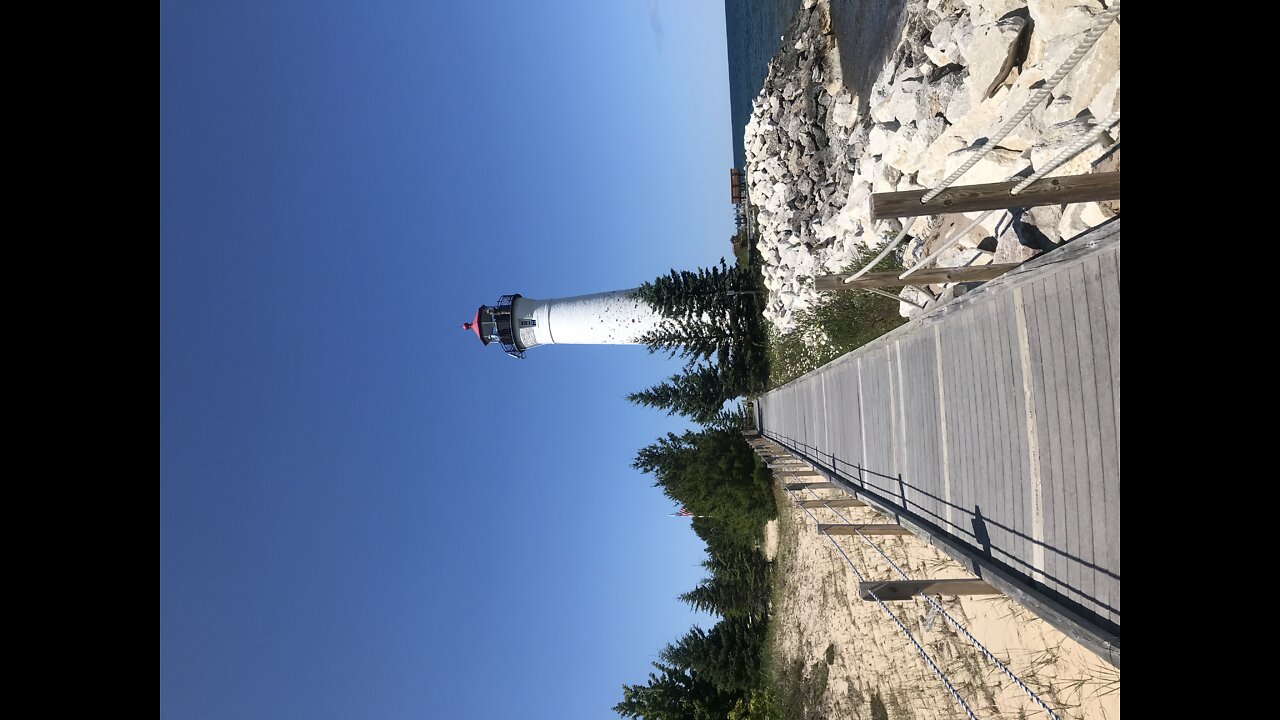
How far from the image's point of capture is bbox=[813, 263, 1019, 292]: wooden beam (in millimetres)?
7137

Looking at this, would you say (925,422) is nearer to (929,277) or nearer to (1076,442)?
(929,277)

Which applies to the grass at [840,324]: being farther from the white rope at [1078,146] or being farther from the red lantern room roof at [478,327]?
the red lantern room roof at [478,327]

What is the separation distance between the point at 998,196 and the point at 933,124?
3901 millimetres

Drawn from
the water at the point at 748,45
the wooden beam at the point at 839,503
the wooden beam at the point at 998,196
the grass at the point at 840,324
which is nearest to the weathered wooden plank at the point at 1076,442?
the wooden beam at the point at 998,196

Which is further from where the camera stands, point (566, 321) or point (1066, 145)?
point (566, 321)

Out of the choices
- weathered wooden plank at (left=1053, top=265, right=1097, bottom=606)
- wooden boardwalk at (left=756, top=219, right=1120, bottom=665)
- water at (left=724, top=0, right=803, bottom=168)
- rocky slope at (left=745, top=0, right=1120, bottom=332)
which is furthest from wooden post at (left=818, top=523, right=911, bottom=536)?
water at (left=724, top=0, right=803, bottom=168)

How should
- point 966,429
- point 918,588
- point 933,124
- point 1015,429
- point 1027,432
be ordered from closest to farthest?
point 1027,432 < point 1015,429 < point 966,429 < point 918,588 < point 933,124

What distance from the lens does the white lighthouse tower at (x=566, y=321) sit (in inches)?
931

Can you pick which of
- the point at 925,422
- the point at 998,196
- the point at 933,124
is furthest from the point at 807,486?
the point at 998,196

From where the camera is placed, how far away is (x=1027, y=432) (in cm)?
546

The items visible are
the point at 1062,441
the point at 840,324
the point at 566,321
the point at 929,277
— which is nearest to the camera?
the point at 1062,441

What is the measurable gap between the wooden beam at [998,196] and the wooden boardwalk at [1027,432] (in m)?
0.67
